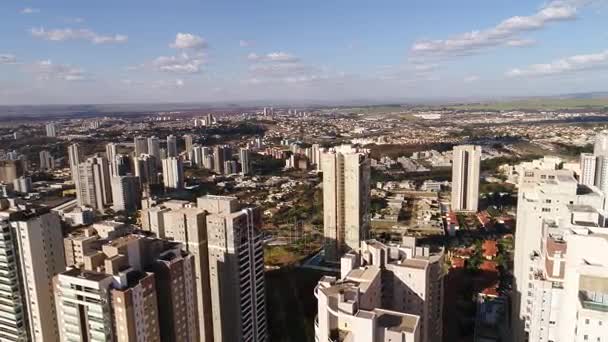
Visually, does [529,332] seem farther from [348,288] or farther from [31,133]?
[31,133]

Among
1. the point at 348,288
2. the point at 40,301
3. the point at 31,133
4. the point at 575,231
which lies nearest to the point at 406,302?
the point at 348,288

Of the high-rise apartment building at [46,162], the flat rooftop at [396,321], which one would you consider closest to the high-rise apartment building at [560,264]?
the flat rooftop at [396,321]

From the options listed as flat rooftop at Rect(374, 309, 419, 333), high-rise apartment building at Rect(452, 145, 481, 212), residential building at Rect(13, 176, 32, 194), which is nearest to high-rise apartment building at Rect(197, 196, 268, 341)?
flat rooftop at Rect(374, 309, 419, 333)

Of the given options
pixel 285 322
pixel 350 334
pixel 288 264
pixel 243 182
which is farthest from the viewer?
→ pixel 243 182

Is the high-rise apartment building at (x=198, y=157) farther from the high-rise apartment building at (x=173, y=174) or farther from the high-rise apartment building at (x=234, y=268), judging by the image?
the high-rise apartment building at (x=234, y=268)

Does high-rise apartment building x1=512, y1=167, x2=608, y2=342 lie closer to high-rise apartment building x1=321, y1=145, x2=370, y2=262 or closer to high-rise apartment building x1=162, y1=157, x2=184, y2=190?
high-rise apartment building x1=321, y1=145, x2=370, y2=262

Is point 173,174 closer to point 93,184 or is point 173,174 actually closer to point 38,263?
point 93,184
